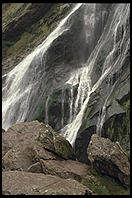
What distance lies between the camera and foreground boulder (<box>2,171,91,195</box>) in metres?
16.8

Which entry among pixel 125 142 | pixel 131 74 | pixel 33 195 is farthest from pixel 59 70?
pixel 33 195

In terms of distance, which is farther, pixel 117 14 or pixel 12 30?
pixel 12 30

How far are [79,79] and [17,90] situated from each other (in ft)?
26.8

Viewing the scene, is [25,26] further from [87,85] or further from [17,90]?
[87,85]

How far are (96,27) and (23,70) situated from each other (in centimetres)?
885

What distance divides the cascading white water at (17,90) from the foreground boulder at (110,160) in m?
14.1

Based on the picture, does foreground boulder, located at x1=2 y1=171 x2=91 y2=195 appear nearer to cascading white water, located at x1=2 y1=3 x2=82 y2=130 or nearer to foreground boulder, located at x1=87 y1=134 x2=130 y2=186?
foreground boulder, located at x1=87 y1=134 x2=130 y2=186

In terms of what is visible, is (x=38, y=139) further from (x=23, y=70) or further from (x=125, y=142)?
(x=23, y=70)

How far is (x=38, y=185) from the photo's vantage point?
1739 cm

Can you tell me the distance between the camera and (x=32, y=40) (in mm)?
49938

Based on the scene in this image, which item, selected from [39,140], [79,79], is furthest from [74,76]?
[39,140]

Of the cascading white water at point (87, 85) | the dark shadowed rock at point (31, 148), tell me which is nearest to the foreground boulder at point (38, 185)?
the dark shadowed rock at point (31, 148)

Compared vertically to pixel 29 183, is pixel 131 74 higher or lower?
higher

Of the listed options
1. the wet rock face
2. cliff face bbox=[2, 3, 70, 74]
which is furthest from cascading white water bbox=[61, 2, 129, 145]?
the wet rock face
